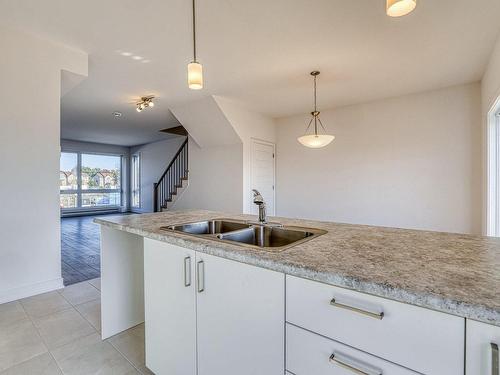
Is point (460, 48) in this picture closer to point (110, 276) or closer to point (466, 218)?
point (466, 218)

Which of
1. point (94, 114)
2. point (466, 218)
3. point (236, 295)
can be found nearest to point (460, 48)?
point (466, 218)

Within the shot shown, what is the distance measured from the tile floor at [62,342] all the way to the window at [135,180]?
24.7 ft

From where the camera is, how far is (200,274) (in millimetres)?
1223

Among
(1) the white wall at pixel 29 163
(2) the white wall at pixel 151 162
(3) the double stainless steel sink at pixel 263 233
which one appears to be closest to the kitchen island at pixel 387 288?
(3) the double stainless steel sink at pixel 263 233

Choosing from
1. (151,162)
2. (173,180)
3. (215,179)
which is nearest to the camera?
(215,179)

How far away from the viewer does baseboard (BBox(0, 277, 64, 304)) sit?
8.21ft

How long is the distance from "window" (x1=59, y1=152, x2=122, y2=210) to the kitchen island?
898 cm

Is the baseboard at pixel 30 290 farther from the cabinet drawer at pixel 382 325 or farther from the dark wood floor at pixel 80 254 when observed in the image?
the cabinet drawer at pixel 382 325

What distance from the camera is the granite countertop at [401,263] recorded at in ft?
2.16

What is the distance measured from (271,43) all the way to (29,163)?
279cm

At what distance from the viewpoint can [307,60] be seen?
10.3 feet

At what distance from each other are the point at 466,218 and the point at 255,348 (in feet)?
14.0

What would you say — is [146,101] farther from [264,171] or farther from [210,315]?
[210,315]

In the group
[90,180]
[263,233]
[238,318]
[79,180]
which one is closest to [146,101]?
[263,233]
